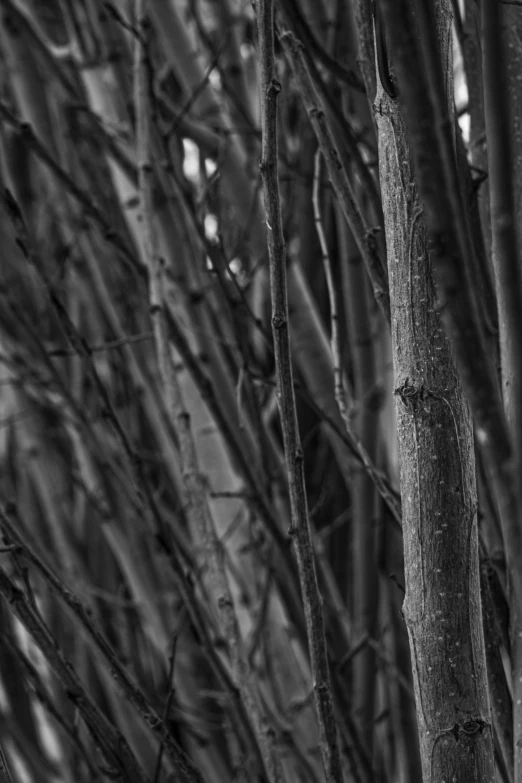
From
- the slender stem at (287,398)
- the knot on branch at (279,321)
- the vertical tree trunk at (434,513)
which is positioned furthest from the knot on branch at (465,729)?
the knot on branch at (279,321)

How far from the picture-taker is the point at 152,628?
5.94ft

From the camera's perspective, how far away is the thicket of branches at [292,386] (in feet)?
1.77

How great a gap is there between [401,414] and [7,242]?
2767 mm

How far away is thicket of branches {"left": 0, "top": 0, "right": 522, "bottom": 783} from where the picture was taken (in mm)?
540

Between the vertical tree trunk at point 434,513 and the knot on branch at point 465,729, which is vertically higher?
the vertical tree trunk at point 434,513

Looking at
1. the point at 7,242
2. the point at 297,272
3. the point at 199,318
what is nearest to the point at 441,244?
the point at 199,318

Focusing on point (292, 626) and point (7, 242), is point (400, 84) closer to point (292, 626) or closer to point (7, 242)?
point (292, 626)

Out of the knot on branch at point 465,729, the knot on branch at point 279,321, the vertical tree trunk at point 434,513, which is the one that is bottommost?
the knot on branch at point 465,729

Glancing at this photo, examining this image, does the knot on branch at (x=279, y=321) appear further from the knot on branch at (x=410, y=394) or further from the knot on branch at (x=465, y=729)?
the knot on branch at (x=465, y=729)

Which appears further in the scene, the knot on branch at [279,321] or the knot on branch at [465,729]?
the knot on branch at [279,321]

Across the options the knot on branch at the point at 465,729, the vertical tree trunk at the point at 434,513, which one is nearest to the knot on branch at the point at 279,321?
the vertical tree trunk at the point at 434,513

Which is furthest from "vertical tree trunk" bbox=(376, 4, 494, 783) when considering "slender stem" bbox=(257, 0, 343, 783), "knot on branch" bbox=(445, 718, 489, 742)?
"slender stem" bbox=(257, 0, 343, 783)

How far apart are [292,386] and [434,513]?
0.56ft

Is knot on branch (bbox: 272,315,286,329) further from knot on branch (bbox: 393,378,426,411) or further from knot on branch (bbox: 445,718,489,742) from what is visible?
knot on branch (bbox: 445,718,489,742)
